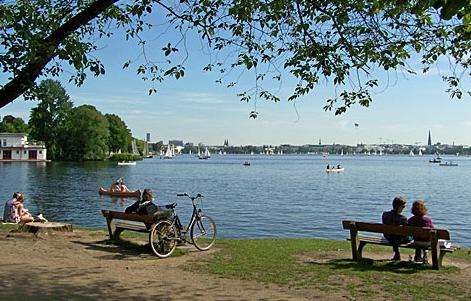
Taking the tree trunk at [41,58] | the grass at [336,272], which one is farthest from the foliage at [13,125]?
the tree trunk at [41,58]

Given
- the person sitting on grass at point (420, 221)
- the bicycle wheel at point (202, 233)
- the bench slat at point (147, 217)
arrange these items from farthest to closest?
1. the bicycle wheel at point (202, 233)
2. the bench slat at point (147, 217)
3. the person sitting on grass at point (420, 221)

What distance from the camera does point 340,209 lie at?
35.4 meters

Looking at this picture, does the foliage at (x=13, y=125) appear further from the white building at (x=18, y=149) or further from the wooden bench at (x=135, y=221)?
the wooden bench at (x=135, y=221)

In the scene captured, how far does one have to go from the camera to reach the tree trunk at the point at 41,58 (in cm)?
680

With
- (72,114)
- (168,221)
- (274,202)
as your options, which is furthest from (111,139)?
(168,221)

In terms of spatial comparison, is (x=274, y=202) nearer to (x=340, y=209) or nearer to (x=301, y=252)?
(x=340, y=209)

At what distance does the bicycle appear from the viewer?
428 inches

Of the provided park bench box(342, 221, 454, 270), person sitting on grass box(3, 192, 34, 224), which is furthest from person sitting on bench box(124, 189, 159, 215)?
person sitting on grass box(3, 192, 34, 224)

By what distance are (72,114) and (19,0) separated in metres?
121

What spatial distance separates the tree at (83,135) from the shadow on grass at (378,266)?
120 metres

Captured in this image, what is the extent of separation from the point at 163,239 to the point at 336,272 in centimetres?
349

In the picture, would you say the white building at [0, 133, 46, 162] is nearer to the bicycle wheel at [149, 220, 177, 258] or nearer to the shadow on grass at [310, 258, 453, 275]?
the bicycle wheel at [149, 220, 177, 258]

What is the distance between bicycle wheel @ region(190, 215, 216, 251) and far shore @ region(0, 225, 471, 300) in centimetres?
26

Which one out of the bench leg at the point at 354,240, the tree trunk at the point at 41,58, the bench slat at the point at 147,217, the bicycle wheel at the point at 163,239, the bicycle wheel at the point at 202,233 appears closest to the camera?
the tree trunk at the point at 41,58
